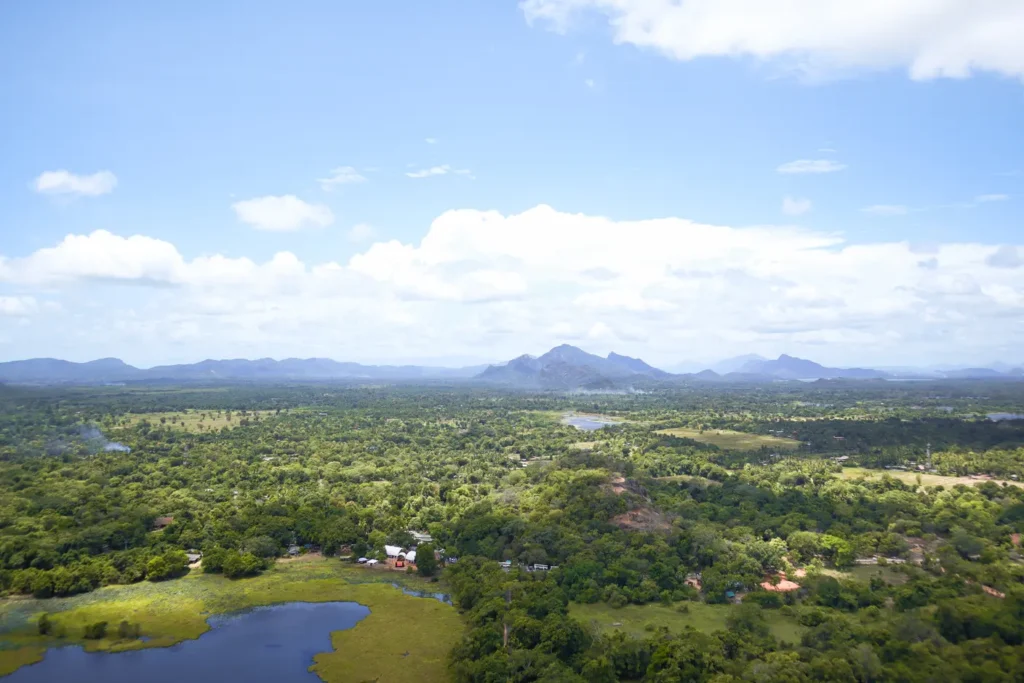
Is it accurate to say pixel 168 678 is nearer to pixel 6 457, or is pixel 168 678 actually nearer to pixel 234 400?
pixel 6 457

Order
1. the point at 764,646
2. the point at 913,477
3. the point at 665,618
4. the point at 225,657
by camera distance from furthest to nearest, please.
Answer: the point at 913,477, the point at 665,618, the point at 225,657, the point at 764,646

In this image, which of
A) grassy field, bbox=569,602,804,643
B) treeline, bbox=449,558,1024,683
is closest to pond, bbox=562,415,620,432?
grassy field, bbox=569,602,804,643

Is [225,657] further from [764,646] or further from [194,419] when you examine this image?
[194,419]

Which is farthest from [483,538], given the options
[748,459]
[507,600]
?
[748,459]

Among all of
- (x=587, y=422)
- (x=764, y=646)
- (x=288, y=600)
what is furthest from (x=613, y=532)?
(x=587, y=422)

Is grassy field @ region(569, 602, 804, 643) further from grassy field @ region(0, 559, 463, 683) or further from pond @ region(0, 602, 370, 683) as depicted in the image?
pond @ region(0, 602, 370, 683)

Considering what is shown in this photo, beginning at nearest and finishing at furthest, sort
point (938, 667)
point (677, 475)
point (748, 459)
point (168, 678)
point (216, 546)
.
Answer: point (938, 667) < point (168, 678) < point (216, 546) < point (677, 475) < point (748, 459)
